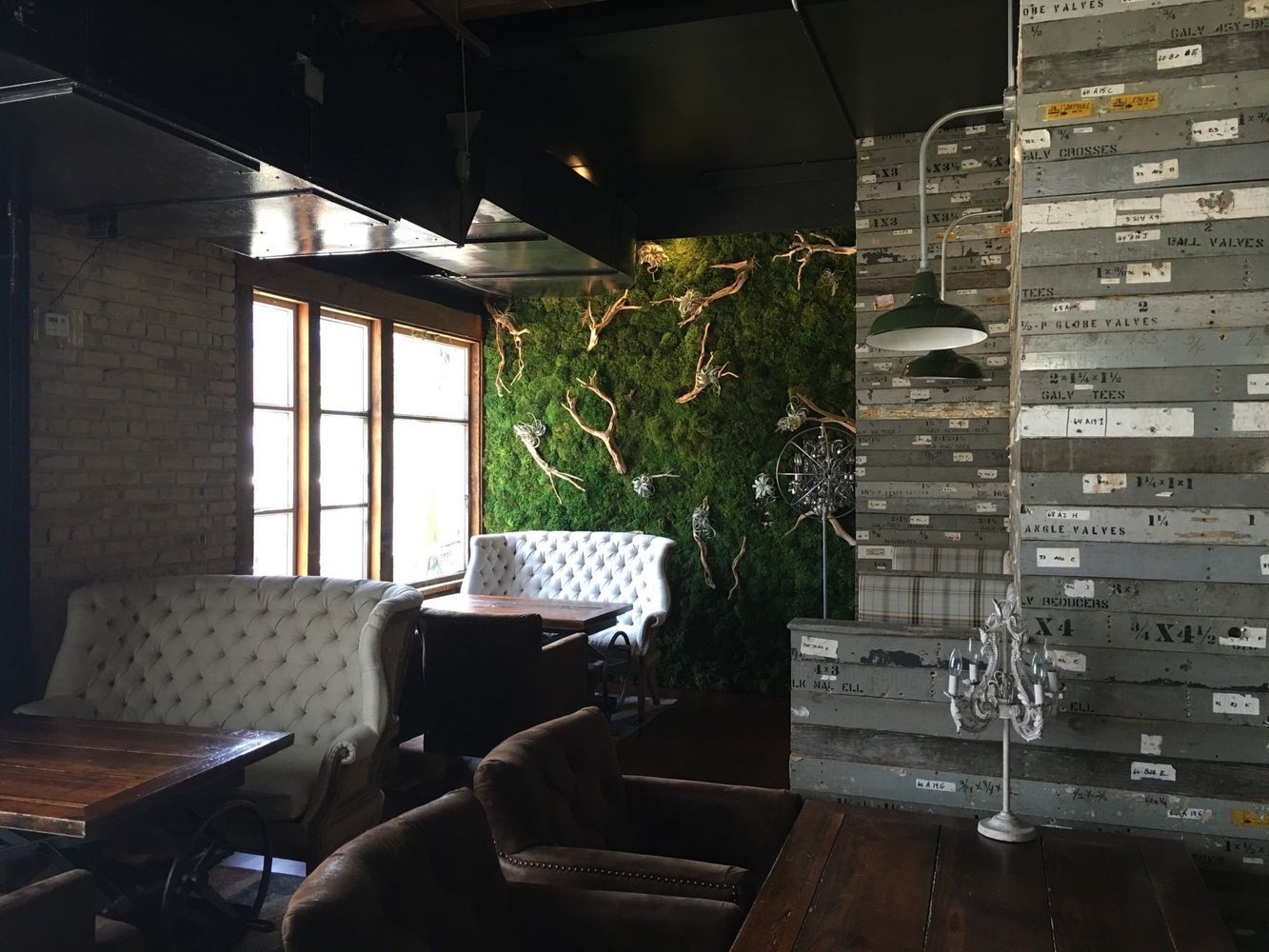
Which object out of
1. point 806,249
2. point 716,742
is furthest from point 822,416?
point 716,742

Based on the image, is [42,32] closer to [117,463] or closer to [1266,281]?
[117,463]

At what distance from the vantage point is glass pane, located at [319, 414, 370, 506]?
6379 millimetres

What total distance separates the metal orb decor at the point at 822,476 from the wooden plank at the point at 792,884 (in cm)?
444

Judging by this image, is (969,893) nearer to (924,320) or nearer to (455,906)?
(455,906)

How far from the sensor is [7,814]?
2.56 meters

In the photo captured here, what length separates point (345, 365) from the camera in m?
6.65

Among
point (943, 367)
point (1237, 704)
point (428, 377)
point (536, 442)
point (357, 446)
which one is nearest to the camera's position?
point (1237, 704)

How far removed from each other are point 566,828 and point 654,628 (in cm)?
437

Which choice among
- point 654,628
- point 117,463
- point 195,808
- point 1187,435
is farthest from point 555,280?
point 1187,435

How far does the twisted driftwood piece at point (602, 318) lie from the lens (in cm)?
771

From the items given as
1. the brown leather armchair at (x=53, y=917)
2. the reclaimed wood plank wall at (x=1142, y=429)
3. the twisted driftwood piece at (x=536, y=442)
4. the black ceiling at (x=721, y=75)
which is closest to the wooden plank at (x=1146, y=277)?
the reclaimed wood plank wall at (x=1142, y=429)

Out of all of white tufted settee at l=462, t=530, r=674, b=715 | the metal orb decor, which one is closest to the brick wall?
white tufted settee at l=462, t=530, r=674, b=715

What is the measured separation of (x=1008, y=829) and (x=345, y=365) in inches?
219

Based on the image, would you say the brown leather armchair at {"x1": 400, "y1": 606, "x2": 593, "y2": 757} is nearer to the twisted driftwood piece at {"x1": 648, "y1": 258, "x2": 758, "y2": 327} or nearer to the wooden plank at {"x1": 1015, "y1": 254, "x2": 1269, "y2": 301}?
the wooden plank at {"x1": 1015, "y1": 254, "x2": 1269, "y2": 301}
